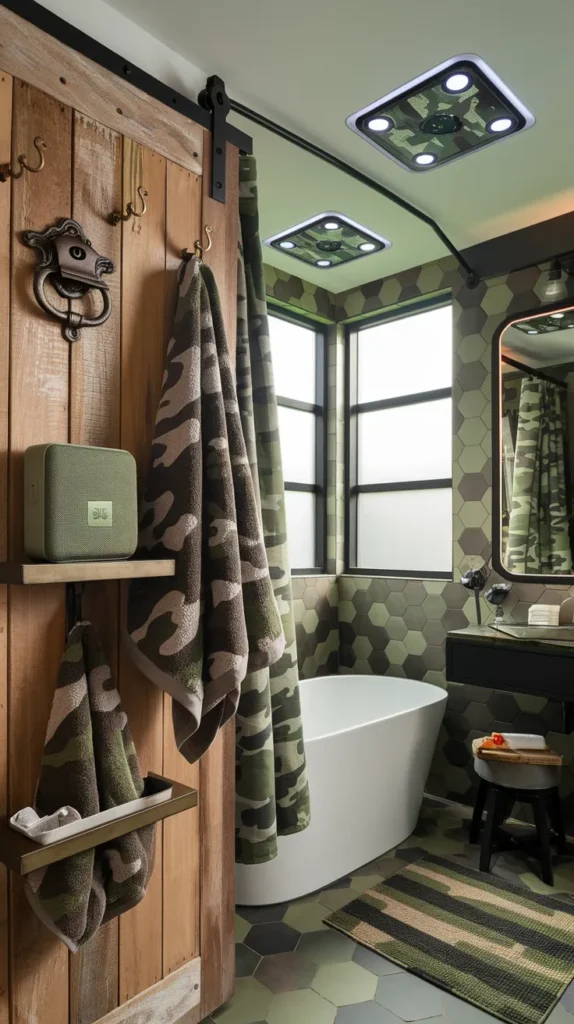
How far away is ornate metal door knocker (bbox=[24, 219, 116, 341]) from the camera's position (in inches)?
52.6

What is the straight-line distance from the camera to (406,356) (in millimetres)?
3436

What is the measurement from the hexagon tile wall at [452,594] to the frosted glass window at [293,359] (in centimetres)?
15

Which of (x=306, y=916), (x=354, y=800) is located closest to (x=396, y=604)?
(x=354, y=800)

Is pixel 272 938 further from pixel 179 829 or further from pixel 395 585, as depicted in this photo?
pixel 395 585

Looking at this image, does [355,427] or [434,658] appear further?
[355,427]

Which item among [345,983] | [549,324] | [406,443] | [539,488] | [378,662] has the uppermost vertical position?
[549,324]

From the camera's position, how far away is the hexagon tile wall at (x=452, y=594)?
2.85m

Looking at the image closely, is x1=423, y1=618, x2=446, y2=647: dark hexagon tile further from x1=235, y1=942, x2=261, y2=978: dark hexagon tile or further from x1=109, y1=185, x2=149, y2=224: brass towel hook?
x1=109, y1=185, x2=149, y2=224: brass towel hook

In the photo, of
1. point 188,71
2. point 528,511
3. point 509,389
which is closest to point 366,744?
point 528,511

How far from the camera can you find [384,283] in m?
3.40

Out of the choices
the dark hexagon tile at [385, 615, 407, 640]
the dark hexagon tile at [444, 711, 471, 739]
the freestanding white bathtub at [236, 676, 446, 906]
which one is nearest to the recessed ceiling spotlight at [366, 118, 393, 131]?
the freestanding white bathtub at [236, 676, 446, 906]

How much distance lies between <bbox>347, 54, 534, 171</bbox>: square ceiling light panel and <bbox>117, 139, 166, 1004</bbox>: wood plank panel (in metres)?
0.85

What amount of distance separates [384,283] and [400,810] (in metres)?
2.40

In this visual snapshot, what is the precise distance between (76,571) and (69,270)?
1.99 feet
